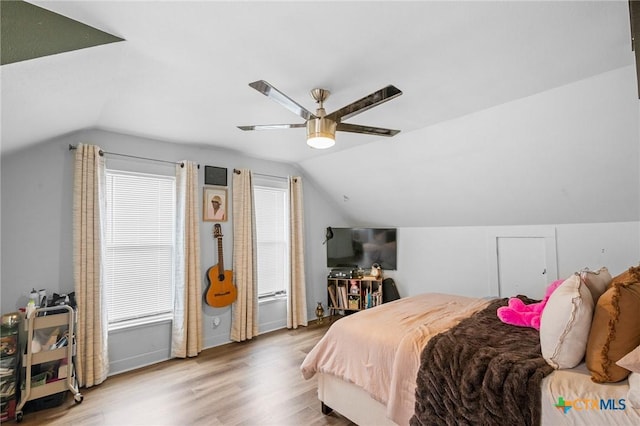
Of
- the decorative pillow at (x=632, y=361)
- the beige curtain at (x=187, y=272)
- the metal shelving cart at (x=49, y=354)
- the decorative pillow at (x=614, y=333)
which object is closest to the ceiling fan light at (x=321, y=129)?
the decorative pillow at (x=614, y=333)

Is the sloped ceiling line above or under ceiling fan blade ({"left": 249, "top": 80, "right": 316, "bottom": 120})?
above

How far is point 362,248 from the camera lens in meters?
5.02

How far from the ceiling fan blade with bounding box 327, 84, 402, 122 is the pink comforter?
153cm

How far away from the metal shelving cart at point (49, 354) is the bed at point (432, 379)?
6.64 feet

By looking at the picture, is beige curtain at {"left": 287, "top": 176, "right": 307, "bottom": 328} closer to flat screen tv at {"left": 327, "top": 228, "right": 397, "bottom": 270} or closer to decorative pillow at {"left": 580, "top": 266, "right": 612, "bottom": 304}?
flat screen tv at {"left": 327, "top": 228, "right": 397, "bottom": 270}

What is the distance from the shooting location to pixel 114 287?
3191 mm

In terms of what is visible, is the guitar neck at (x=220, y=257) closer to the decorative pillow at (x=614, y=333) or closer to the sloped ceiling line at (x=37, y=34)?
the sloped ceiling line at (x=37, y=34)

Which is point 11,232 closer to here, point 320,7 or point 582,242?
point 320,7

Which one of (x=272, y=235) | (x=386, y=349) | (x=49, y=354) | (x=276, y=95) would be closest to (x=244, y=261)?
(x=272, y=235)

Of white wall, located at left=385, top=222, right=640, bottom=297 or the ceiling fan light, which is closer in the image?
the ceiling fan light

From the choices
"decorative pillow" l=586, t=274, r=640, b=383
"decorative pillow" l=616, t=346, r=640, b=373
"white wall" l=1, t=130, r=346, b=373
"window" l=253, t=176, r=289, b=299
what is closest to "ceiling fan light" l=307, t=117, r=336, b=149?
"decorative pillow" l=586, t=274, r=640, b=383

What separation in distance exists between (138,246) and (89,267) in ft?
1.75

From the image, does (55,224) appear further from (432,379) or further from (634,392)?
(634,392)

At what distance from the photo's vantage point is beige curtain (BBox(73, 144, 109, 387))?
2814mm
